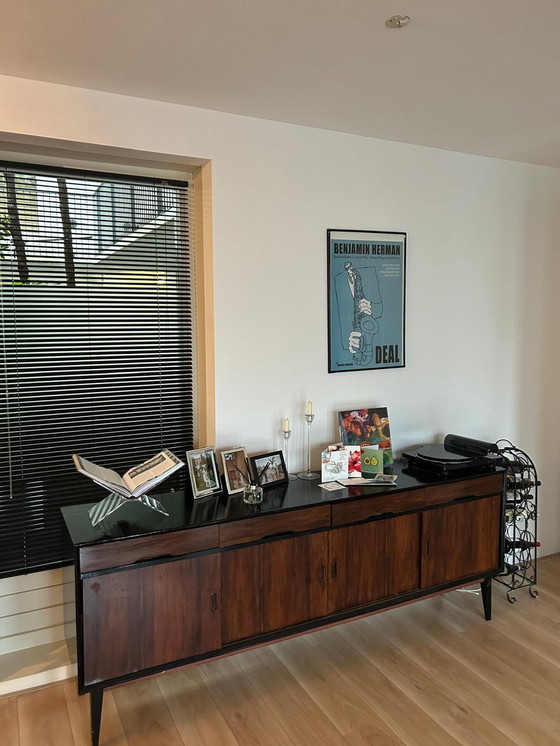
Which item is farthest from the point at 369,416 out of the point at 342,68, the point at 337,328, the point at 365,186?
the point at 342,68

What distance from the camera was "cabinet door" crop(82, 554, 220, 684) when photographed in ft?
7.09

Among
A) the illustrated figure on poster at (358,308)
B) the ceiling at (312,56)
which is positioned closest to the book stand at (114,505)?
the illustrated figure on poster at (358,308)

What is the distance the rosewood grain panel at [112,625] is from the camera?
7.05 feet

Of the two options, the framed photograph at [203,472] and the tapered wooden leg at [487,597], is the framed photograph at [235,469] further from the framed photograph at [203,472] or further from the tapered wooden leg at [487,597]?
the tapered wooden leg at [487,597]

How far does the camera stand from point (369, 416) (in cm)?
313

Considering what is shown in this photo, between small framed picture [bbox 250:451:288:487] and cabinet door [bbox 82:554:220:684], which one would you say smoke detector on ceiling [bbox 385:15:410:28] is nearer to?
small framed picture [bbox 250:451:288:487]

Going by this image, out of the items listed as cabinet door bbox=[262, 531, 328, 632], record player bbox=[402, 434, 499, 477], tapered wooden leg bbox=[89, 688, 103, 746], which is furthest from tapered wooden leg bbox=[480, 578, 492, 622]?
tapered wooden leg bbox=[89, 688, 103, 746]

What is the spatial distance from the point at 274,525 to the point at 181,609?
0.49 meters

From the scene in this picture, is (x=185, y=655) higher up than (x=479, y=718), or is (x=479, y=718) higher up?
(x=185, y=655)

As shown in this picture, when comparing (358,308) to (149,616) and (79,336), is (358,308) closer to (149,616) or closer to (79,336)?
(79,336)

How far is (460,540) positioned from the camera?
9.68ft

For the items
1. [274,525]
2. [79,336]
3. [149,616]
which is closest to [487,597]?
[274,525]

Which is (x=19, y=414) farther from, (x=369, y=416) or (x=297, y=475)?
(x=369, y=416)

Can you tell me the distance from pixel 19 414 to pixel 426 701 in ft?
6.92
